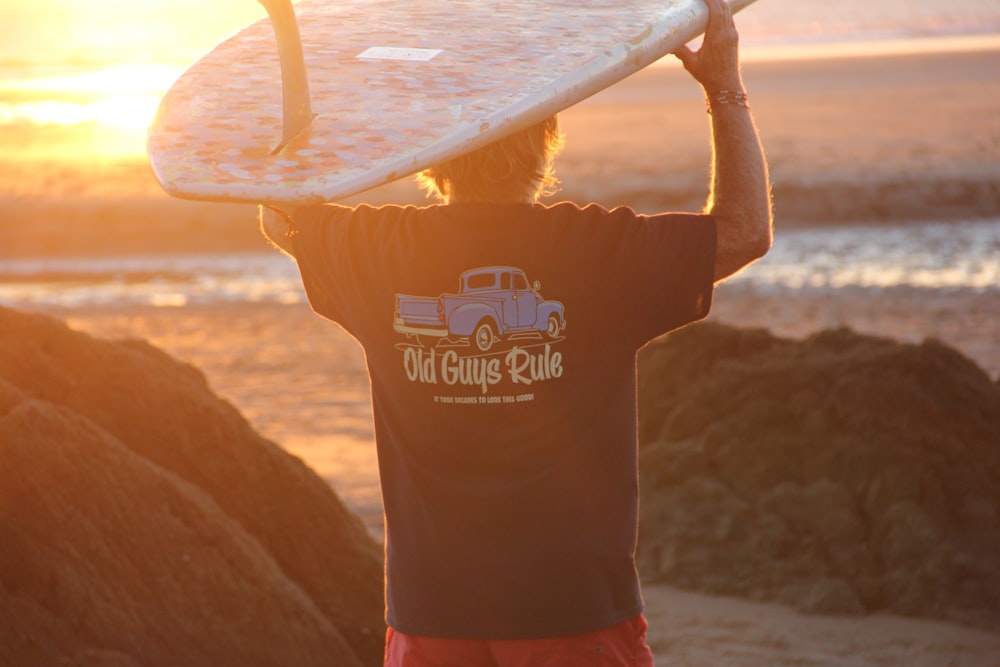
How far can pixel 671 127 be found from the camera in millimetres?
27031

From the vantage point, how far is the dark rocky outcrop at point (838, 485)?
214 inches

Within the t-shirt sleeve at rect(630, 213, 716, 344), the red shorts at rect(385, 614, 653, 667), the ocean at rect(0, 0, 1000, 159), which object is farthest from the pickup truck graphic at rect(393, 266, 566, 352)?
the ocean at rect(0, 0, 1000, 159)

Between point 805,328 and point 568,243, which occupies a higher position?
point 568,243

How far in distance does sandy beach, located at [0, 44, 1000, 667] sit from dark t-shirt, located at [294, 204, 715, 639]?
2.80 m

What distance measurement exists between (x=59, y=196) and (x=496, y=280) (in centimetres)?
1912

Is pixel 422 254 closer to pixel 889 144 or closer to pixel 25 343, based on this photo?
pixel 25 343

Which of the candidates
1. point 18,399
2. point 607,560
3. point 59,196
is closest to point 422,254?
point 607,560

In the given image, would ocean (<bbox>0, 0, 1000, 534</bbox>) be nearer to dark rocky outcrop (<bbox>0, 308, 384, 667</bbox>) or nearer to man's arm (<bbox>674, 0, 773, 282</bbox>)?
dark rocky outcrop (<bbox>0, 308, 384, 667</bbox>)

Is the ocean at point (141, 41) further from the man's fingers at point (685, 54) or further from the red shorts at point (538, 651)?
the red shorts at point (538, 651)

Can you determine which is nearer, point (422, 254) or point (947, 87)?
point (422, 254)

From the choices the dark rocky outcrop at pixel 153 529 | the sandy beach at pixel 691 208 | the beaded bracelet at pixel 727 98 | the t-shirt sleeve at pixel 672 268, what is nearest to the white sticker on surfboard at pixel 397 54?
the beaded bracelet at pixel 727 98

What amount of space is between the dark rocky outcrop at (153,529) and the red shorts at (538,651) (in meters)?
1.44

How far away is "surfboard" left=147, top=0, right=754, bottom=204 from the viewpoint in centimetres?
258

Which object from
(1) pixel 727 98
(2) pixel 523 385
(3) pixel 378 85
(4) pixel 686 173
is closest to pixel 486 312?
(2) pixel 523 385
